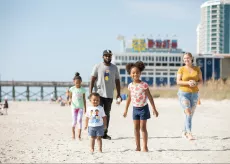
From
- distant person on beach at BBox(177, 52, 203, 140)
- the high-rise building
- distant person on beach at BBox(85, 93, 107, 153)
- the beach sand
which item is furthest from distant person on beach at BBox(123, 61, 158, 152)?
the high-rise building

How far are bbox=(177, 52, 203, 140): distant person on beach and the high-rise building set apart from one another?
424 ft

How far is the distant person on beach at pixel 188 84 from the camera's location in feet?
28.7

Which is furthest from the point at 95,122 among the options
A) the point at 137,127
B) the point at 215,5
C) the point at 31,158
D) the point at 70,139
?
the point at 215,5

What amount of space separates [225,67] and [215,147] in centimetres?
9315

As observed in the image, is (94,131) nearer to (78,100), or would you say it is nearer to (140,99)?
(140,99)

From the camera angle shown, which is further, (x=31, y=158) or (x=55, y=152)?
(x=55, y=152)

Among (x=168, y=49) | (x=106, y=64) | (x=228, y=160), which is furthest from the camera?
(x=168, y=49)

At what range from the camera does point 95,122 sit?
721 cm

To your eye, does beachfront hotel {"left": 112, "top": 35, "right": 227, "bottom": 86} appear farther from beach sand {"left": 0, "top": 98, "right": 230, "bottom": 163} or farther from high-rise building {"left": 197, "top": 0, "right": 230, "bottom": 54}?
beach sand {"left": 0, "top": 98, "right": 230, "bottom": 163}

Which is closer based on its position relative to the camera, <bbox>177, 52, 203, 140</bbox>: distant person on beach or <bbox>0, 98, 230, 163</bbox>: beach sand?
<bbox>0, 98, 230, 163</bbox>: beach sand

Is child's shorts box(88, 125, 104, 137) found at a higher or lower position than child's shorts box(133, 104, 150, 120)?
lower

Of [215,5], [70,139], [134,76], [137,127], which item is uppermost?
[215,5]

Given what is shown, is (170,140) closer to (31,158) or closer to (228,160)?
(228,160)

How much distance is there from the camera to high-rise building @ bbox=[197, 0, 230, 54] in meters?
135
